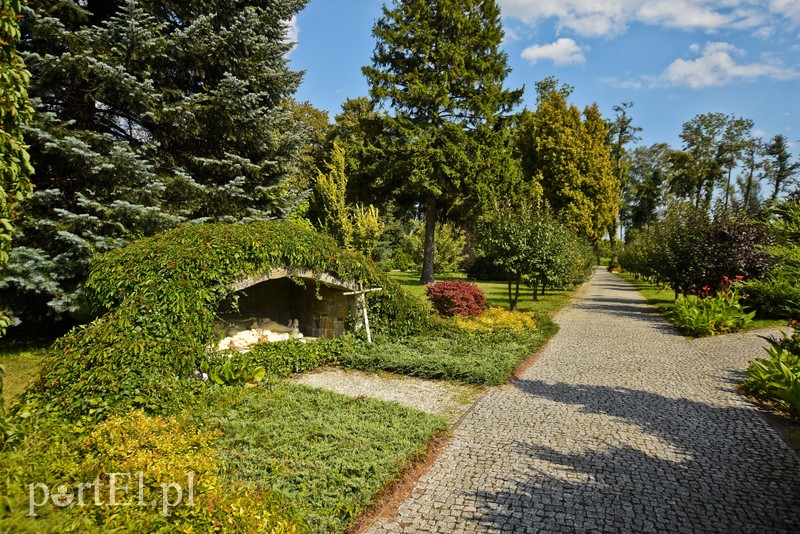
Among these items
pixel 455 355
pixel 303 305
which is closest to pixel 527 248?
pixel 455 355

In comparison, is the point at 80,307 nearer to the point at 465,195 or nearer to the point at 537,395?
the point at 537,395

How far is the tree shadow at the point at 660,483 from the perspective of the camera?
350 cm

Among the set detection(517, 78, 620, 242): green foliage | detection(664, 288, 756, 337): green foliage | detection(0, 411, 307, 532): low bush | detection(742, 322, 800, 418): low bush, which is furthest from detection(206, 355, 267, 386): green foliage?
detection(517, 78, 620, 242): green foliage

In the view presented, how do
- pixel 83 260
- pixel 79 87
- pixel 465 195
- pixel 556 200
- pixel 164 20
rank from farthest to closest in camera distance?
pixel 556 200
pixel 465 195
pixel 164 20
pixel 79 87
pixel 83 260

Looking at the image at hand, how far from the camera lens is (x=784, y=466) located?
4.39 metres

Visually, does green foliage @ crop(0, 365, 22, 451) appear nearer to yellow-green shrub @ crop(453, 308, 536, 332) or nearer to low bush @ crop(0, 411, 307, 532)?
low bush @ crop(0, 411, 307, 532)

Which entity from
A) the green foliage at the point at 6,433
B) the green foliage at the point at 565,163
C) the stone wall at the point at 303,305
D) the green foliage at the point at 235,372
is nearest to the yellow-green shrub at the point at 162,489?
the green foliage at the point at 6,433

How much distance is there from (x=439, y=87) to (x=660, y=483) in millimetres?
19143

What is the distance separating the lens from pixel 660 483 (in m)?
4.07

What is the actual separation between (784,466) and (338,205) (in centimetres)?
1446

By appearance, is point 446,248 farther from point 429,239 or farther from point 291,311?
point 291,311

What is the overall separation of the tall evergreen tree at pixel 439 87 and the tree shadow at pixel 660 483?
51.0 feet

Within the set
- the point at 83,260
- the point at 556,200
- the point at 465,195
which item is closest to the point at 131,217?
the point at 83,260

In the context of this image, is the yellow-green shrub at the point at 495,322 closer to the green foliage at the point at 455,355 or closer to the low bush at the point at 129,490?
the green foliage at the point at 455,355
